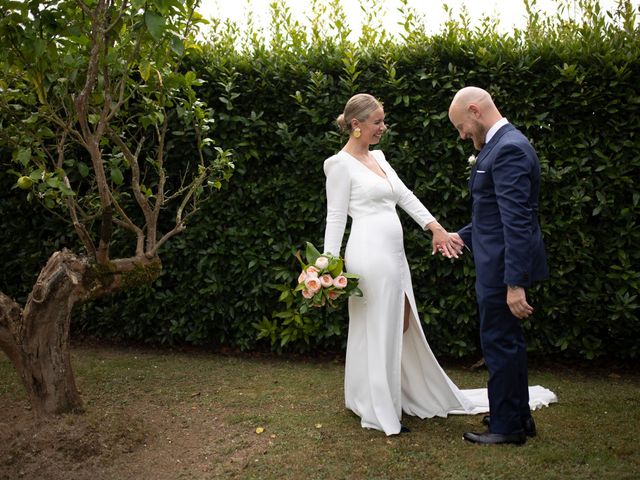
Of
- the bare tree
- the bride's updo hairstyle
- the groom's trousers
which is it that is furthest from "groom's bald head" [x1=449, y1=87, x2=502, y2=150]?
the bare tree

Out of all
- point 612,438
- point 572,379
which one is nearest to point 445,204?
point 572,379

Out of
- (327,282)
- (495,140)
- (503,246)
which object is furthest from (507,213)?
(327,282)

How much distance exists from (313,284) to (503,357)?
1.27 m

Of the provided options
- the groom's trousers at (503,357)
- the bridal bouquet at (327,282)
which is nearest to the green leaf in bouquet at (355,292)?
the bridal bouquet at (327,282)

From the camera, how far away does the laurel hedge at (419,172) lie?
5.83m

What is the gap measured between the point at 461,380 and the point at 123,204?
3.74 m

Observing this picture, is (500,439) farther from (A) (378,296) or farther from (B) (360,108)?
(B) (360,108)

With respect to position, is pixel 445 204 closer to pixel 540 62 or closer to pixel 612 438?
pixel 540 62

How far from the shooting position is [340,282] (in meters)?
4.38

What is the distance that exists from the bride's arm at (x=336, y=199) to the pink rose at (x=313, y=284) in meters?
0.34

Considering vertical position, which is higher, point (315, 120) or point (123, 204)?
point (315, 120)

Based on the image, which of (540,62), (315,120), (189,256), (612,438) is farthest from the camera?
(189,256)

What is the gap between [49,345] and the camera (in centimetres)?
448

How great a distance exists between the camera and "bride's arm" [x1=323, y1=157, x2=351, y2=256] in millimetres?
4672
